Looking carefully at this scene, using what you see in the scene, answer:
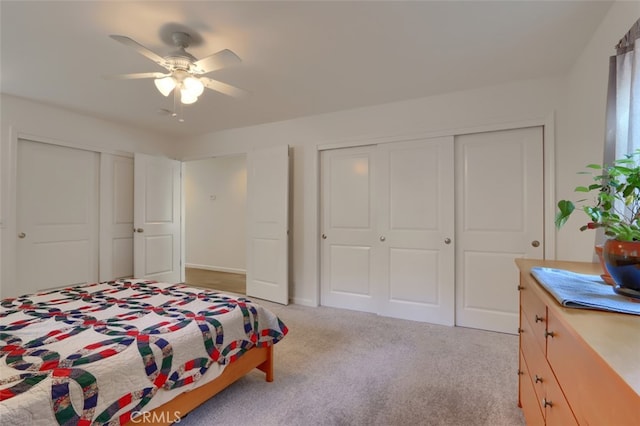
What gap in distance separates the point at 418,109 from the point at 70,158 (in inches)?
161

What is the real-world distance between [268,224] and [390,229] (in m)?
1.57

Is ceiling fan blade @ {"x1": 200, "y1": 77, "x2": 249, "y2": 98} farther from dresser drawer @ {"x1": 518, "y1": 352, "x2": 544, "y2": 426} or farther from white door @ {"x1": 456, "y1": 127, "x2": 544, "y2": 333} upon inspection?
dresser drawer @ {"x1": 518, "y1": 352, "x2": 544, "y2": 426}

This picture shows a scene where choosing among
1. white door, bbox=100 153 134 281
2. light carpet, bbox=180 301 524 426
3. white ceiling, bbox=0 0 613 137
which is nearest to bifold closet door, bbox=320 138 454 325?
light carpet, bbox=180 301 524 426

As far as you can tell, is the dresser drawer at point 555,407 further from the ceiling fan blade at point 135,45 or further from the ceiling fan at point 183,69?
the ceiling fan blade at point 135,45

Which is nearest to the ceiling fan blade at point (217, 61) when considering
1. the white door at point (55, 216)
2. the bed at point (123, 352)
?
Result: the bed at point (123, 352)

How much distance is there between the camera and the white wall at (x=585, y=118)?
1.74m

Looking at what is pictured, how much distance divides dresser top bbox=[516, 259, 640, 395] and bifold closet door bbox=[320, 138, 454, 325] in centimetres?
217

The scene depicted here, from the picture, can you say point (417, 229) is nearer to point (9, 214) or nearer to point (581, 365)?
point (581, 365)

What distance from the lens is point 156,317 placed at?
167 cm

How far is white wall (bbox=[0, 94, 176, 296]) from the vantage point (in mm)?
3062

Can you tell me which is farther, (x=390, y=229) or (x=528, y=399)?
(x=390, y=229)

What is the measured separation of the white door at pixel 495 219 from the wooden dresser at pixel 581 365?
4.98ft

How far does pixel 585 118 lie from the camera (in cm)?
218

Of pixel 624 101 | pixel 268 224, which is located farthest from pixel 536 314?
pixel 268 224
